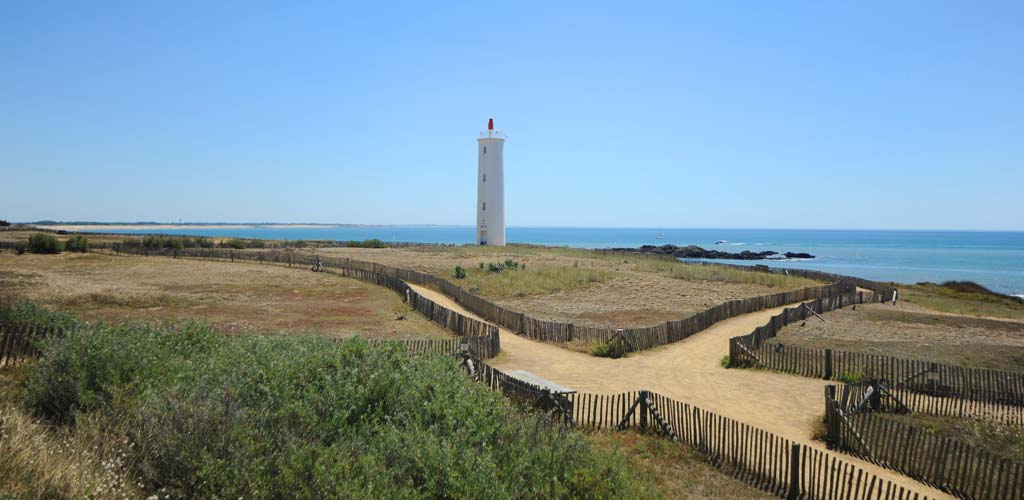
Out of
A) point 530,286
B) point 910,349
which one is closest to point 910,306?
point 910,349

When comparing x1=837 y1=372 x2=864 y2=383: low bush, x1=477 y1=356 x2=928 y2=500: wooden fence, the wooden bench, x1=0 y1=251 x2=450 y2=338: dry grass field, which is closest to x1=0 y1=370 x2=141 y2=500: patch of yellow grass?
x1=477 y1=356 x2=928 y2=500: wooden fence

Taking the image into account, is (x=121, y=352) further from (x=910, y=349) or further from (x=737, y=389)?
(x=910, y=349)

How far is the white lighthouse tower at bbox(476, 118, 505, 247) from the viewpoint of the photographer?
64.0m

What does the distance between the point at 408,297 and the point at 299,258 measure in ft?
77.7

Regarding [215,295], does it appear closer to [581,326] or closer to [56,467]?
[581,326]

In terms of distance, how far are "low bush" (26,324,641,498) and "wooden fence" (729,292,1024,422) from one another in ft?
35.3

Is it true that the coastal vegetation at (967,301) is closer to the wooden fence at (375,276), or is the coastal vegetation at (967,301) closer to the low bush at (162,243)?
the wooden fence at (375,276)

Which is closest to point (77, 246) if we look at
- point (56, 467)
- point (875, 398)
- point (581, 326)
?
point (581, 326)

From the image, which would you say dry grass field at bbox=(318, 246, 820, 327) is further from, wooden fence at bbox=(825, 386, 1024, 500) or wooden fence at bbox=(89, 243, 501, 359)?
wooden fence at bbox=(825, 386, 1024, 500)

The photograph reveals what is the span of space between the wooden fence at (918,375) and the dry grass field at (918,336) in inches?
155

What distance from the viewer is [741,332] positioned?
23562 mm

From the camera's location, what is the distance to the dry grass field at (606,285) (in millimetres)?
28984

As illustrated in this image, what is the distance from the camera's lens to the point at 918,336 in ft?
77.1

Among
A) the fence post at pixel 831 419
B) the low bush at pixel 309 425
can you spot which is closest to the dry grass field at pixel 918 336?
the fence post at pixel 831 419
